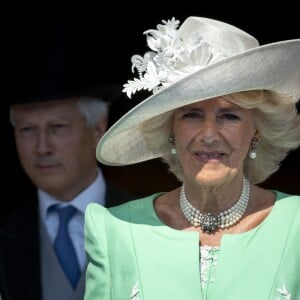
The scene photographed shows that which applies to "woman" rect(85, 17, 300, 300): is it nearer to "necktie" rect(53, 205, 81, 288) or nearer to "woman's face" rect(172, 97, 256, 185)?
"woman's face" rect(172, 97, 256, 185)

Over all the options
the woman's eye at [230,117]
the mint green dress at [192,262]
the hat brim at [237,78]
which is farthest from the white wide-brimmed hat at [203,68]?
the mint green dress at [192,262]

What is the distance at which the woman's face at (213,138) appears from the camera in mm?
3924

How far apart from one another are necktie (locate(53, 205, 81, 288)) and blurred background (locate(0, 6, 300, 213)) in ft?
1.99

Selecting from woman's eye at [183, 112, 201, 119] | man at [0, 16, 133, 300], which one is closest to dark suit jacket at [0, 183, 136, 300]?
man at [0, 16, 133, 300]

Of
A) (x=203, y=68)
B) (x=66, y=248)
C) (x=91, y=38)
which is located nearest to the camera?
(x=203, y=68)

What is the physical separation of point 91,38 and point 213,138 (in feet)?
9.02

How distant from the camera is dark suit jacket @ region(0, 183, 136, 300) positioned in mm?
5402

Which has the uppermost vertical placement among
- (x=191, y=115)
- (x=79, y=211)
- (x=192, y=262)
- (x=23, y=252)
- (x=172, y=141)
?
(x=191, y=115)

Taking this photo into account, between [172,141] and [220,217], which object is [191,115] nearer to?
[172,141]

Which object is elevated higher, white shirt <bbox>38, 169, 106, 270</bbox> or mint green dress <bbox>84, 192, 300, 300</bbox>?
mint green dress <bbox>84, 192, 300, 300</bbox>

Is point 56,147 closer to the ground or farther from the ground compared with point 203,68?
closer to the ground

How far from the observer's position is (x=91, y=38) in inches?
258

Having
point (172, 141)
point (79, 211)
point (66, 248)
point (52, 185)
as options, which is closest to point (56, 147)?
point (52, 185)

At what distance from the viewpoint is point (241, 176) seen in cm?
408
